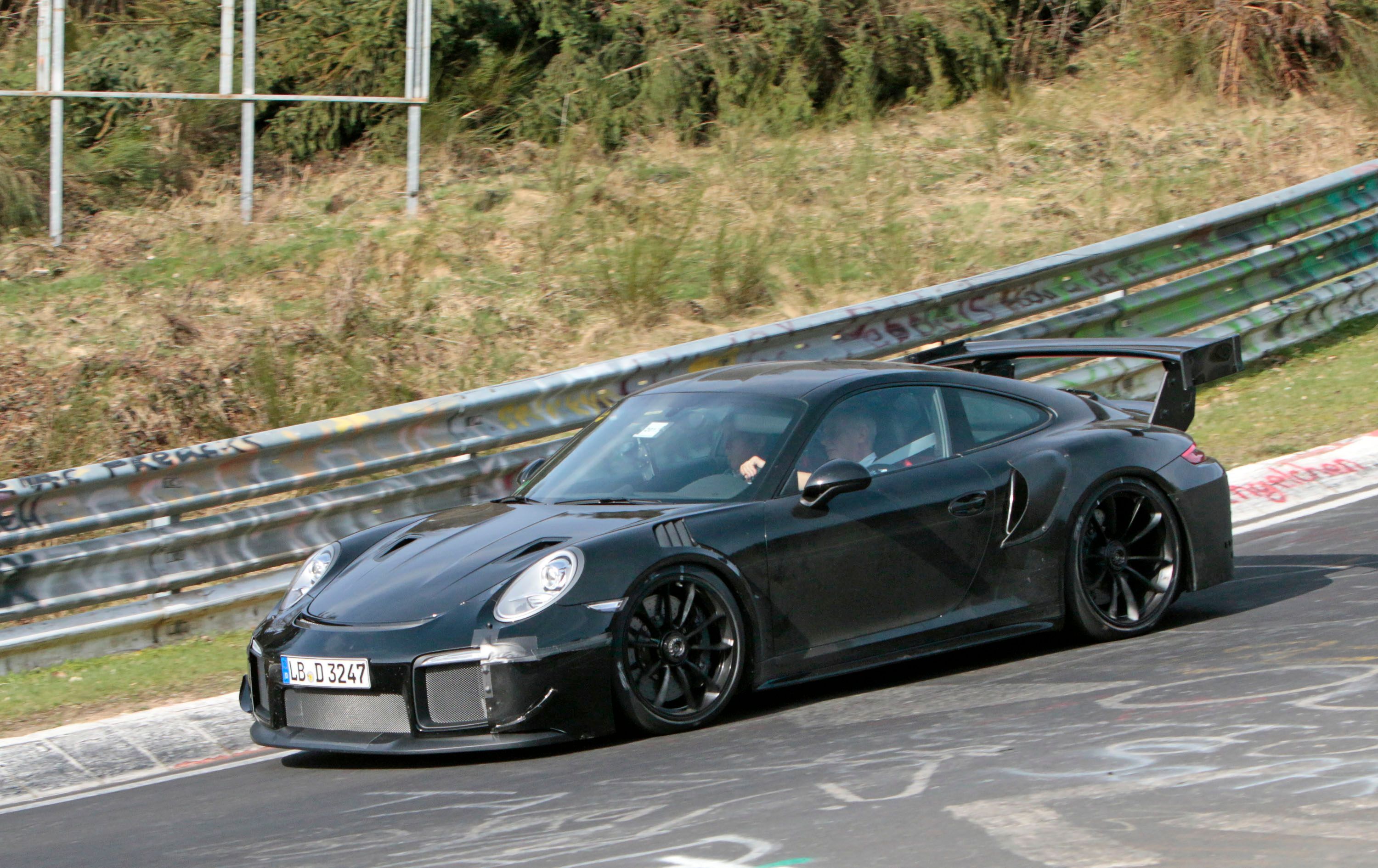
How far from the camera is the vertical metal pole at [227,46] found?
1370 cm

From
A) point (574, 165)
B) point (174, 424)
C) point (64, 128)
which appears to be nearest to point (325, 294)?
point (174, 424)

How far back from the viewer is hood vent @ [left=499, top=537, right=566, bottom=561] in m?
5.94

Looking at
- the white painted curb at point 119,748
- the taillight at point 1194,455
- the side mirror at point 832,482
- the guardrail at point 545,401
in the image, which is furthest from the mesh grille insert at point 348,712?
the taillight at point 1194,455

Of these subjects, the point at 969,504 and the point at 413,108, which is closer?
the point at 969,504

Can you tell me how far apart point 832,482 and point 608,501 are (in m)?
0.93

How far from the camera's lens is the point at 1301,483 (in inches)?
379

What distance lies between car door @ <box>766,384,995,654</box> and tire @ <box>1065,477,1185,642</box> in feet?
1.87

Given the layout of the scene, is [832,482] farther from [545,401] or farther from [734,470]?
[545,401]

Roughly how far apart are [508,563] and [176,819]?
1.41m

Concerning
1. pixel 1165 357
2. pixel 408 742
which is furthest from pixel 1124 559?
pixel 408 742

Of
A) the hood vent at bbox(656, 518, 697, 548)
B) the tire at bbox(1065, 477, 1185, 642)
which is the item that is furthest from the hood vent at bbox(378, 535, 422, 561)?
the tire at bbox(1065, 477, 1185, 642)

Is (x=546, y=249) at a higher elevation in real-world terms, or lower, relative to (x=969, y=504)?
higher

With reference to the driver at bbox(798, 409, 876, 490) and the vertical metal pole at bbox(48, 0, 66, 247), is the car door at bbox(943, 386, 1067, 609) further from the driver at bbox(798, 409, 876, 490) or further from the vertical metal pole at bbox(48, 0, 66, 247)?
the vertical metal pole at bbox(48, 0, 66, 247)

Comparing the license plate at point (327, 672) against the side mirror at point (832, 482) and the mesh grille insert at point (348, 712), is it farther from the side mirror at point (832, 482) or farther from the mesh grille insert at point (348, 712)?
the side mirror at point (832, 482)
